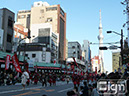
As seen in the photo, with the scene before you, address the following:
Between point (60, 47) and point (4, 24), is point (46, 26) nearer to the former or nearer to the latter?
point (60, 47)

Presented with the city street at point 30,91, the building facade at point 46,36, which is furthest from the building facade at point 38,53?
the city street at point 30,91

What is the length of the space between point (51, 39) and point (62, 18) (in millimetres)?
33115

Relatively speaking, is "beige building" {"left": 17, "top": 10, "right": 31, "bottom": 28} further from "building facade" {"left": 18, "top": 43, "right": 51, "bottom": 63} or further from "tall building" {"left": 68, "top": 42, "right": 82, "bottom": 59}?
"building facade" {"left": 18, "top": 43, "right": 51, "bottom": 63}

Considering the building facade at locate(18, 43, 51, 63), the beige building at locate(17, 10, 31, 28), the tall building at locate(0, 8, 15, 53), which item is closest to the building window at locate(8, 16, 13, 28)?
the tall building at locate(0, 8, 15, 53)

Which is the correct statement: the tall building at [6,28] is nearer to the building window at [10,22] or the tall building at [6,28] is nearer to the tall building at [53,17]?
the building window at [10,22]

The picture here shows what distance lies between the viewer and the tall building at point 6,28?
149ft

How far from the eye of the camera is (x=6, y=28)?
46.5 meters

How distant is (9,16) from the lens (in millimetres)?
47812

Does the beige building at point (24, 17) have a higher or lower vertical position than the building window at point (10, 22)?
higher

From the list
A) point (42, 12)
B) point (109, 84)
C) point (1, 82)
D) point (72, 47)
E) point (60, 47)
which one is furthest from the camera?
point (72, 47)

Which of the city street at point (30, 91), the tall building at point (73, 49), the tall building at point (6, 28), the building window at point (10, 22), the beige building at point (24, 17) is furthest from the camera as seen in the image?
the beige building at point (24, 17)

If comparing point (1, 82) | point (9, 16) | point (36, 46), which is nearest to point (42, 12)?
point (36, 46)

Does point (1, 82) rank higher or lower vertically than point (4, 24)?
lower

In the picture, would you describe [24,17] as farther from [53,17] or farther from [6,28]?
[6,28]
